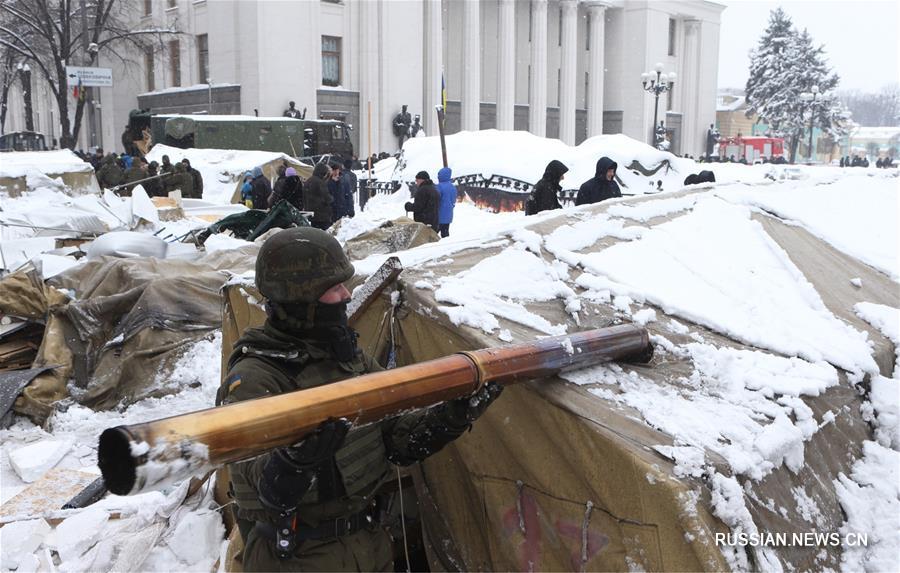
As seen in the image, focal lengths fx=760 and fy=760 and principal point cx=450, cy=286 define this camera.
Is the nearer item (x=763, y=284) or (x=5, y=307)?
(x=763, y=284)

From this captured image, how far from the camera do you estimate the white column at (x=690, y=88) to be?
2128 inches

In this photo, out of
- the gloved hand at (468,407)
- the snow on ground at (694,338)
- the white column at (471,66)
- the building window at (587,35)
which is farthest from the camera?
the building window at (587,35)

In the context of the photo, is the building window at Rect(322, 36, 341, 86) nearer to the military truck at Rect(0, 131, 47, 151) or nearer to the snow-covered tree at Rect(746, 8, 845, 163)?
the military truck at Rect(0, 131, 47, 151)

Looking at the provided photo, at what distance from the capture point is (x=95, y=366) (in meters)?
5.97

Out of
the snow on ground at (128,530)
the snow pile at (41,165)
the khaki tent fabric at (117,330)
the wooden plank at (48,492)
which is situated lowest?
the wooden plank at (48,492)

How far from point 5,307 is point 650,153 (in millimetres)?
17228

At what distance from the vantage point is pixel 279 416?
1.75 metres

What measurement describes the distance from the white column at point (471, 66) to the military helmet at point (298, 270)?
133 ft

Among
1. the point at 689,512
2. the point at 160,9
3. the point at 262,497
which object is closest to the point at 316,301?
the point at 262,497

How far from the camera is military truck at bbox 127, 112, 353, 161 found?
2525cm

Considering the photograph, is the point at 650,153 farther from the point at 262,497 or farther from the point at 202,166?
the point at 262,497

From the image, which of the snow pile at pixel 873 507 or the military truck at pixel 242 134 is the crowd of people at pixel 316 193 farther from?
the military truck at pixel 242 134

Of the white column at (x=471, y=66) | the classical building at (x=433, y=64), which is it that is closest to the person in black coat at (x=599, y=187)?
the classical building at (x=433, y=64)

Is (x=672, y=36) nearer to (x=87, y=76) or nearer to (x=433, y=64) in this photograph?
(x=433, y=64)
